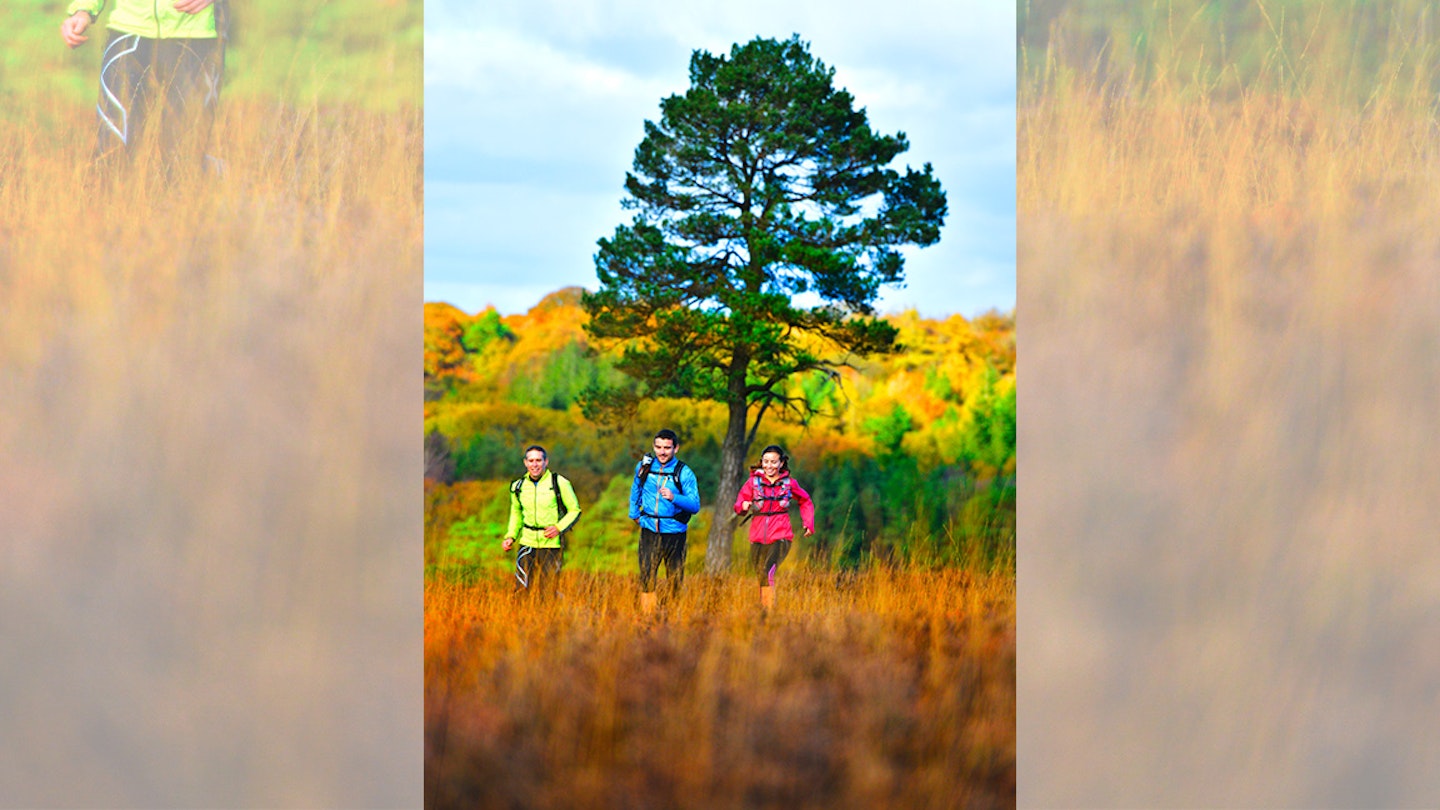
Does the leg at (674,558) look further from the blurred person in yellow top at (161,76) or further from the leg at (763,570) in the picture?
the blurred person in yellow top at (161,76)

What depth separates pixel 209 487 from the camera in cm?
417

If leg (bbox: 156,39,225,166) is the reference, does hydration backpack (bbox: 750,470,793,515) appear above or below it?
below

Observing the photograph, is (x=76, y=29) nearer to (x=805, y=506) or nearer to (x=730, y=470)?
(x=730, y=470)

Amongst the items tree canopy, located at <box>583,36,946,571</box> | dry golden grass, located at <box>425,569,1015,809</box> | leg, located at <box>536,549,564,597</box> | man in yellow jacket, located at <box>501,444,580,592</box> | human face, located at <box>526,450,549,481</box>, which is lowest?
dry golden grass, located at <box>425,569,1015,809</box>

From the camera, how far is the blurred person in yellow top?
4309 millimetres

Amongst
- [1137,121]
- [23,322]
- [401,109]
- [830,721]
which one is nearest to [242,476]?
[23,322]

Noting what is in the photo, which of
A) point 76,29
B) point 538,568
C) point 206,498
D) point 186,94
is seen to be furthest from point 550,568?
point 76,29

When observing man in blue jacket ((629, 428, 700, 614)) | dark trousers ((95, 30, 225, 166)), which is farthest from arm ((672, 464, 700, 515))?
dark trousers ((95, 30, 225, 166))

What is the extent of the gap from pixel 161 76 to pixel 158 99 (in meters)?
0.11

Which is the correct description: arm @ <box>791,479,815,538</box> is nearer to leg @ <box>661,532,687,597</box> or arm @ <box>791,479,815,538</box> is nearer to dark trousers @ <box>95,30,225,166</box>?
leg @ <box>661,532,687,597</box>

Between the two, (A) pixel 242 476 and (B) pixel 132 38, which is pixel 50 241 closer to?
(B) pixel 132 38

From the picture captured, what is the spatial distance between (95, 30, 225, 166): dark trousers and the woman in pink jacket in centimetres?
316

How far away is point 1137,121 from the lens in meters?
4.28

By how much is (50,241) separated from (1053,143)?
15.2 ft
